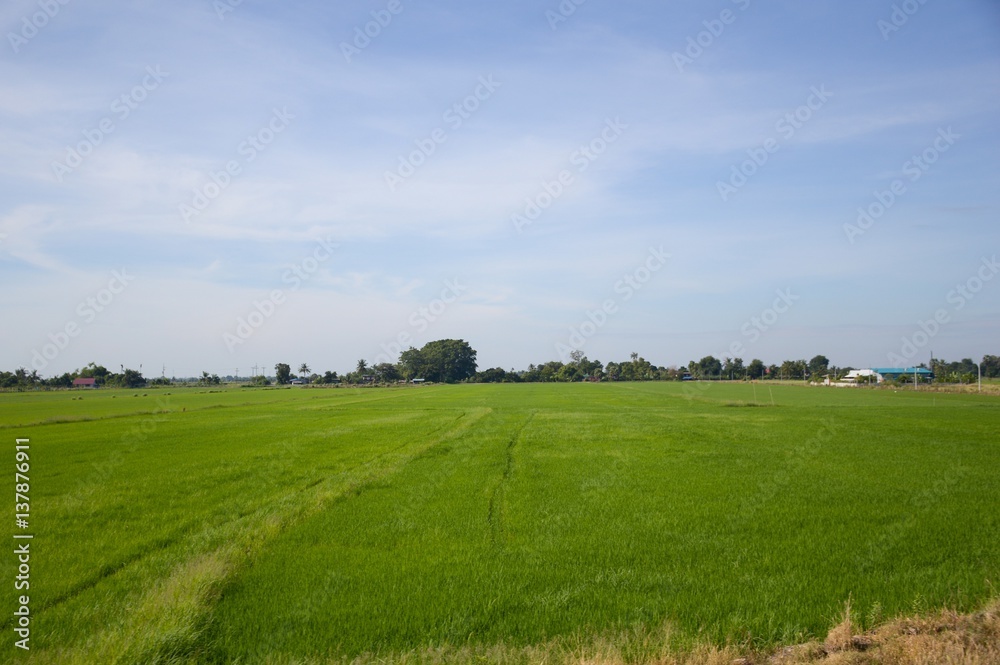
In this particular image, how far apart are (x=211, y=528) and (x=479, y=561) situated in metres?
5.50

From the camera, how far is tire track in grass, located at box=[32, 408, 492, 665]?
20.6ft

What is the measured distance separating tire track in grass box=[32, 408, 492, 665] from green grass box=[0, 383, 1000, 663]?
4cm

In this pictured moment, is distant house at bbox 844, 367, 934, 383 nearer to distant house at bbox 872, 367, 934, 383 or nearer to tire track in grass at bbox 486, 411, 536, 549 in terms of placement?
distant house at bbox 872, 367, 934, 383

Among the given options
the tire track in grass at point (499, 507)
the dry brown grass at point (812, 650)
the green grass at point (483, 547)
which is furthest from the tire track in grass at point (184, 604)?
the tire track in grass at point (499, 507)

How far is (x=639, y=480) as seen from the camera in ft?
54.3

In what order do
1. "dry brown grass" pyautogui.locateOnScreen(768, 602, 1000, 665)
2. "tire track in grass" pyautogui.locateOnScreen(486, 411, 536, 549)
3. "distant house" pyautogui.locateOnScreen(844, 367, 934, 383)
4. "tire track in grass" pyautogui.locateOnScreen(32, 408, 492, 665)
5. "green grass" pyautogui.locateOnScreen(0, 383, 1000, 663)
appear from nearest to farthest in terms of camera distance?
1. "dry brown grass" pyautogui.locateOnScreen(768, 602, 1000, 665)
2. "tire track in grass" pyautogui.locateOnScreen(32, 408, 492, 665)
3. "green grass" pyautogui.locateOnScreen(0, 383, 1000, 663)
4. "tire track in grass" pyautogui.locateOnScreen(486, 411, 536, 549)
5. "distant house" pyautogui.locateOnScreen(844, 367, 934, 383)

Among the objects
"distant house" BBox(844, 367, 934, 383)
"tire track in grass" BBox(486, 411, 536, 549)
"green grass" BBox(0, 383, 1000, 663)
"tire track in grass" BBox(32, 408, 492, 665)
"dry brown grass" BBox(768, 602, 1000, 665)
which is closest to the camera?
"dry brown grass" BBox(768, 602, 1000, 665)

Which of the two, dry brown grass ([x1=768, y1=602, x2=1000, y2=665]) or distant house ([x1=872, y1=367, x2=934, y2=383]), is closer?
dry brown grass ([x1=768, y1=602, x2=1000, y2=665])

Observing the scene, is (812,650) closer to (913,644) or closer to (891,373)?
(913,644)

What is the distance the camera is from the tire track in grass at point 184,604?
20.6 ft

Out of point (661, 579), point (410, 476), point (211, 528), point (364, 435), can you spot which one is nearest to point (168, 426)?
point (364, 435)

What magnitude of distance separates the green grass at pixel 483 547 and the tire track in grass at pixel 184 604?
1.4 inches

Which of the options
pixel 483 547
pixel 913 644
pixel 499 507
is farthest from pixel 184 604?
pixel 913 644

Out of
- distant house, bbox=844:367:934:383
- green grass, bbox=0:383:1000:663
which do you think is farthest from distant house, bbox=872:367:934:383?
green grass, bbox=0:383:1000:663
